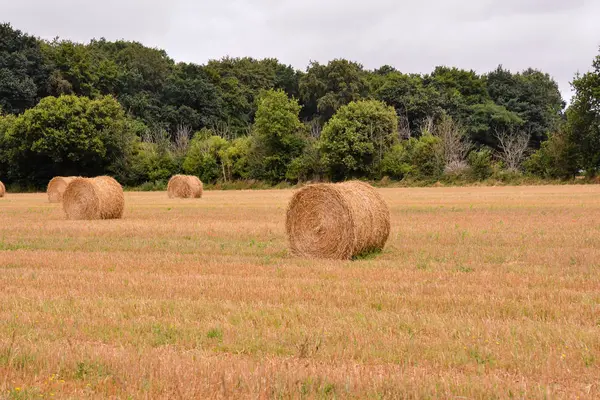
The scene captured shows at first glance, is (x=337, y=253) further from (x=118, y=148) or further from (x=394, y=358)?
(x=118, y=148)

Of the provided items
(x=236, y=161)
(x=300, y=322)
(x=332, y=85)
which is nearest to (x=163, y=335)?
(x=300, y=322)

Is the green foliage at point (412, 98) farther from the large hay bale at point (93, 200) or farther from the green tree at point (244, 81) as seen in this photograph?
the large hay bale at point (93, 200)

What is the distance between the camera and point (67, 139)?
59844 mm

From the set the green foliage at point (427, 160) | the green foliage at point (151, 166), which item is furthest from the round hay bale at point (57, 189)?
the green foliage at point (427, 160)

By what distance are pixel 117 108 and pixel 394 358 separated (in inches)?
2400

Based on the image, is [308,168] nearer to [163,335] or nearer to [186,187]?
[186,187]

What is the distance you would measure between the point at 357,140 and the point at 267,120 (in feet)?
33.1

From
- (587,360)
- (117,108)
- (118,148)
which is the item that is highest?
(117,108)

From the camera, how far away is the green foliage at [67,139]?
59594 millimetres

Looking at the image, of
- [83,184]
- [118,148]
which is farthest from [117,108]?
[83,184]

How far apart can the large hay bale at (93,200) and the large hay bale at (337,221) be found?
38.9 feet

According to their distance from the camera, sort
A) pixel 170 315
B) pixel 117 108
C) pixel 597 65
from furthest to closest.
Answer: pixel 117 108
pixel 597 65
pixel 170 315

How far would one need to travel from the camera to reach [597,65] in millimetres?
57875

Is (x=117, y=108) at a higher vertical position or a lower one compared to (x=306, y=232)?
higher
